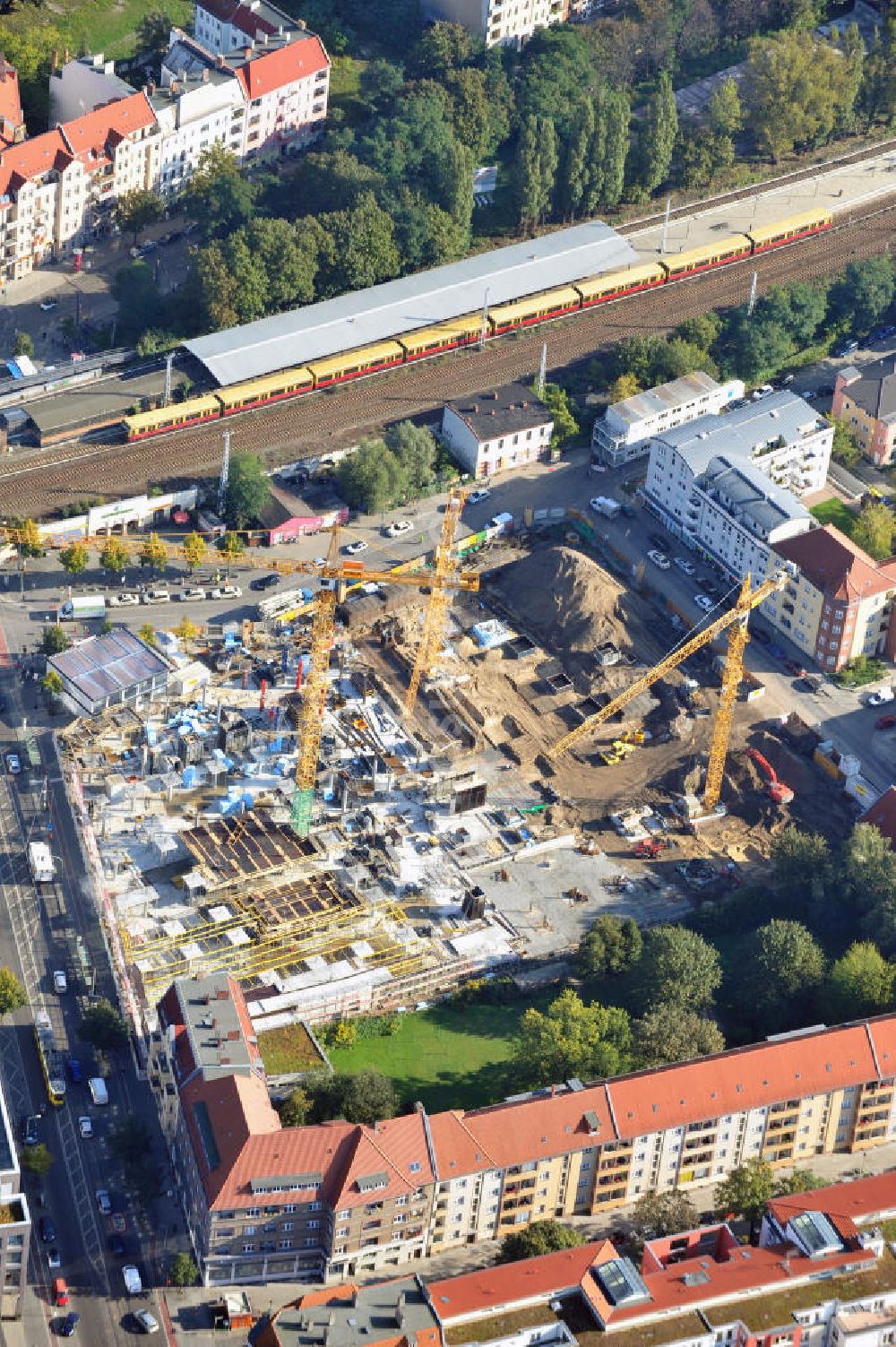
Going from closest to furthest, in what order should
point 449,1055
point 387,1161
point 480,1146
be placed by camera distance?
point 387,1161 < point 480,1146 < point 449,1055

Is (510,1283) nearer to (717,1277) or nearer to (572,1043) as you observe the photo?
(717,1277)

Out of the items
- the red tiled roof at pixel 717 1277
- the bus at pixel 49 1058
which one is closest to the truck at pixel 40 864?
the bus at pixel 49 1058

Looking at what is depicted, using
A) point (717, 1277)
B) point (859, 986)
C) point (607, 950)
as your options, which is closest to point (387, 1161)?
point (717, 1277)

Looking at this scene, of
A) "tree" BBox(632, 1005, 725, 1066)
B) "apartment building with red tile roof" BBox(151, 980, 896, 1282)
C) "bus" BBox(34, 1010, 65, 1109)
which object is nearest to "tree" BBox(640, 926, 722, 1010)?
"tree" BBox(632, 1005, 725, 1066)

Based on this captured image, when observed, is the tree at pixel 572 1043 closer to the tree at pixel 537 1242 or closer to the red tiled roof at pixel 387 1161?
the tree at pixel 537 1242

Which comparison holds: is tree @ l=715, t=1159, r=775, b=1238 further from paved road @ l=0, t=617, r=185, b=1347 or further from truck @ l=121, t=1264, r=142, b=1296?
truck @ l=121, t=1264, r=142, b=1296

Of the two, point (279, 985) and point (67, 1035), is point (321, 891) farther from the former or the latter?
point (67, 1035)
